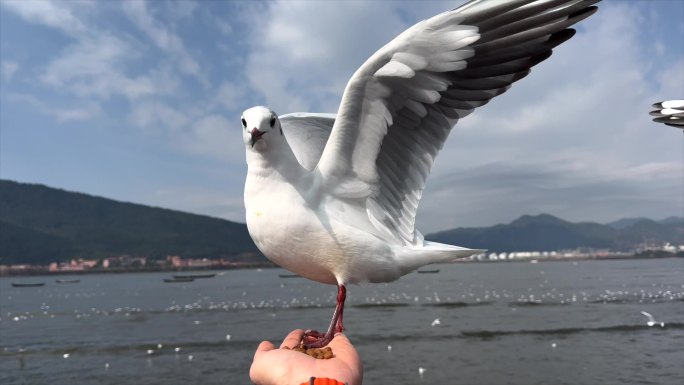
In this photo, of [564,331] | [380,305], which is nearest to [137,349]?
[564,331]

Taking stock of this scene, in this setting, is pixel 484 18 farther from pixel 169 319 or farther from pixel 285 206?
pixel 169 319

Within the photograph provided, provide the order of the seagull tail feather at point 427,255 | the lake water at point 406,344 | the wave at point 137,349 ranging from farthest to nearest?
1. the wave at point 137,349
2. the lake water at point 406,344
3. the seagull tail feather at point 427,255

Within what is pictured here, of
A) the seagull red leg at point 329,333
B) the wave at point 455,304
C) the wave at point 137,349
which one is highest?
the seagull red leg at point 329,333

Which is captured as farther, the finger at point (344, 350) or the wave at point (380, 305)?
the wave at point (380, 305)

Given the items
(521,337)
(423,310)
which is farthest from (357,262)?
(423,310)

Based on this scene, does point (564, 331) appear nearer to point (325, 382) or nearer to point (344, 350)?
point (344, 350)

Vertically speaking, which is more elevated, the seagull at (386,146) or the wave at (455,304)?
the seagull at (386,146)

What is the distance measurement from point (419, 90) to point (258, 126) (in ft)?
3.63

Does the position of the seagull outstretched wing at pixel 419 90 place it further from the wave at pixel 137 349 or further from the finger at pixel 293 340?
the wave at pixel 137 349

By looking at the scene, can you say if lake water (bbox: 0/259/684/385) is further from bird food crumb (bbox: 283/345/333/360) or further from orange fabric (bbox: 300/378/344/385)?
orange fabric (bbox: 300/378/344/385)

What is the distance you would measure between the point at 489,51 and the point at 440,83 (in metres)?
0.36

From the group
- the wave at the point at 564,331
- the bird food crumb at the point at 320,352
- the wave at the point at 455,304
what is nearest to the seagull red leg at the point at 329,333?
the bird food crumb at the point at 320,352

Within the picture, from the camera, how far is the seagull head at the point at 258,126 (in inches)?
127

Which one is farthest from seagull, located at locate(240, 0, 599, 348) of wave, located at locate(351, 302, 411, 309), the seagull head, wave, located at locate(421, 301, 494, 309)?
wave, located at locate(351, 302, 411, 309)
